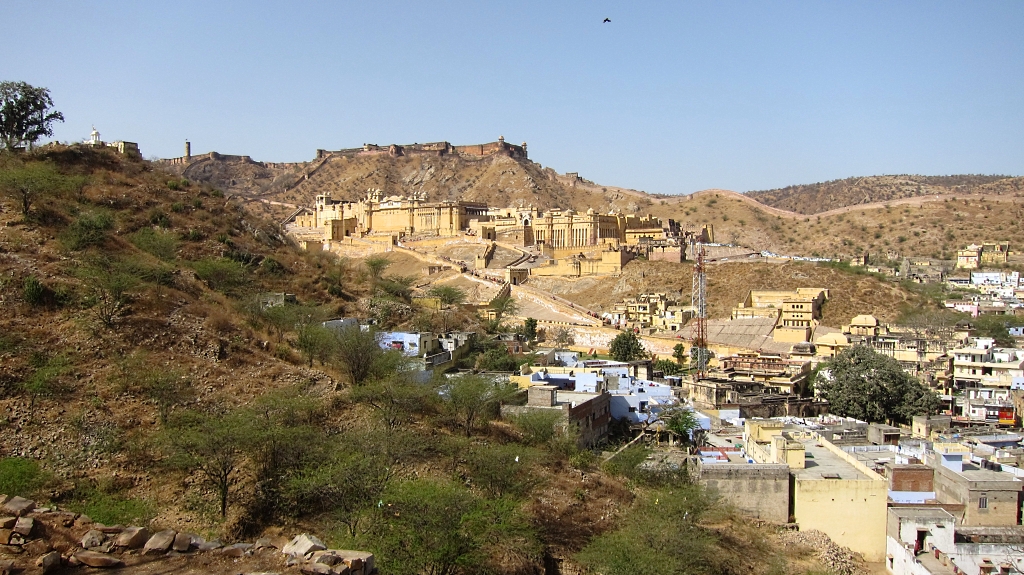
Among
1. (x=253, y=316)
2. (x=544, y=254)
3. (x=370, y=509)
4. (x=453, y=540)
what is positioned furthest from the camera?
(x=544, y=254)

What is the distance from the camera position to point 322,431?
1334 centimetres

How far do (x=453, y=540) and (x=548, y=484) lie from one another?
155 inches

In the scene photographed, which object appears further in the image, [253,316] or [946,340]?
[946,340]

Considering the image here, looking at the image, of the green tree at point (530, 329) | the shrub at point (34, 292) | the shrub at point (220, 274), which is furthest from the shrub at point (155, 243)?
the green tree at point (530, 329)

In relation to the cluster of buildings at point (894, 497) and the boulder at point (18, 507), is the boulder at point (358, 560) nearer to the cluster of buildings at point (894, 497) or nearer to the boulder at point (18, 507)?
the boulder at point (18, 507)

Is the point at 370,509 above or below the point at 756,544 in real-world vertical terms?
above

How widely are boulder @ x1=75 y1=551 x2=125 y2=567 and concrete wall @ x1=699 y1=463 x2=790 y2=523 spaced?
1034cm

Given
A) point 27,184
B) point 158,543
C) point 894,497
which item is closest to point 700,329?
point 894,497

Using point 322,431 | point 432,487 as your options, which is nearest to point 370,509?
point 432,487

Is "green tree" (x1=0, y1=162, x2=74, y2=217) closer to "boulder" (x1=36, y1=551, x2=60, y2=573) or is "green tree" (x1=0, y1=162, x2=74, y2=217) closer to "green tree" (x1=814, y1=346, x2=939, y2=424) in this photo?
"boulder" (x1=36, y1=551, x2=60, y2=573)

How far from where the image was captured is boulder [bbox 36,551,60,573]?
6281 millimetres

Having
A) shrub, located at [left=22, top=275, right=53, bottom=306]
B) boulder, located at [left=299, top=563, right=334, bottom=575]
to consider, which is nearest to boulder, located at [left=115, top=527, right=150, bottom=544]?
boulder, located at [left=299, top=563, right=334, bottom=575]

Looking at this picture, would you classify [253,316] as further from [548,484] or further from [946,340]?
[946,340]

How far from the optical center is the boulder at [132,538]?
22.4 ft
